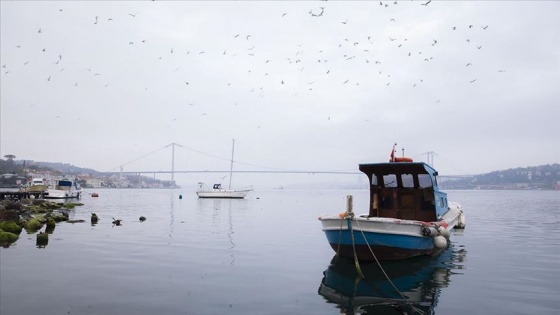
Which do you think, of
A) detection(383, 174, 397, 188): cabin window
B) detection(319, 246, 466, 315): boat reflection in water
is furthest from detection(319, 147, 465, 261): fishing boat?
detection(319, 246, 466, 315): boat reflection in water

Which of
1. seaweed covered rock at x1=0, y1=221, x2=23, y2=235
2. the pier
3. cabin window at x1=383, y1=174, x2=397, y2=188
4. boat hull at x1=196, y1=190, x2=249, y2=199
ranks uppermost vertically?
cabin window at x1=383, y1=174, x2=397, y2=188

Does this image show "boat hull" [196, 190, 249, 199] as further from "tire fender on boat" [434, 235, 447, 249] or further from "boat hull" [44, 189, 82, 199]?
"tire fender on boat" [434, 235, 447, 249]

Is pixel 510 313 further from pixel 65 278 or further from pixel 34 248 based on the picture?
pixel 34 248

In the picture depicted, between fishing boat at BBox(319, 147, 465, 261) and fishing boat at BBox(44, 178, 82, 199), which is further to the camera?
fishing boat at BBox(44, 178, 82, 199)

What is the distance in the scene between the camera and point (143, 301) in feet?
30.5

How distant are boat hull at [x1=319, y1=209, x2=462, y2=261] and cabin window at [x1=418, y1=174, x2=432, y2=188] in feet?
9.28

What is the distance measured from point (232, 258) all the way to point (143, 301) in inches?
249

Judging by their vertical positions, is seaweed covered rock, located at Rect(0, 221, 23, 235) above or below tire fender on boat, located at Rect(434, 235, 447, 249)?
below

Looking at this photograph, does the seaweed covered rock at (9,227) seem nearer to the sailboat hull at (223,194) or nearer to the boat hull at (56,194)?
the boat hull at (56,194)

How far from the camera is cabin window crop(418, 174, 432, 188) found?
1642cm

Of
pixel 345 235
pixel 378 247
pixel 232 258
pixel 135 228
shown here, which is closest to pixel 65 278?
pixel 232 258

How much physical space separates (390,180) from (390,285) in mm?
6405

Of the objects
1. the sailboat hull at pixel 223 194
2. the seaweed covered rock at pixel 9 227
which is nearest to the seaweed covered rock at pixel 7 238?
the seaweed covered rock at pixel 9 227

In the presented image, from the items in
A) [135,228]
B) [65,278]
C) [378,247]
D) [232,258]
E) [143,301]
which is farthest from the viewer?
[135,228]
